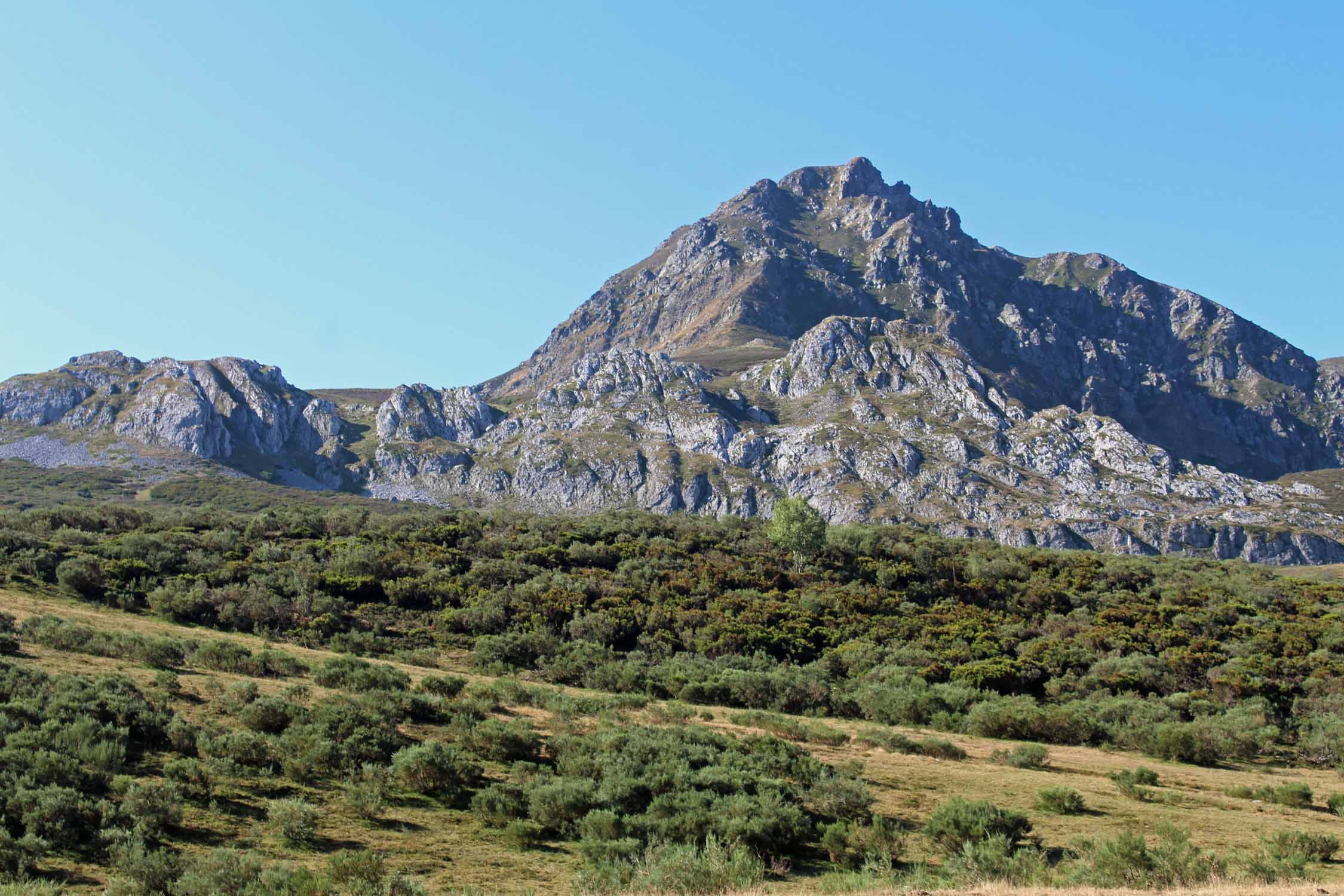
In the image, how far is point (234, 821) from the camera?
14.4 metres

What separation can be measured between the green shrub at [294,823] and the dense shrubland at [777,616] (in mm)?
10692

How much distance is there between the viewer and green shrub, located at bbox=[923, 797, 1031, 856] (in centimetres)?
1552

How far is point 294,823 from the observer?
13.8 metres

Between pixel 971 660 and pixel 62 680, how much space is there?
108 ft

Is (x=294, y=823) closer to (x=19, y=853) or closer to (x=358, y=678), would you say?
(x=19, y=853)

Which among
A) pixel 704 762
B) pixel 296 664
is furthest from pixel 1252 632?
pixel 296 664

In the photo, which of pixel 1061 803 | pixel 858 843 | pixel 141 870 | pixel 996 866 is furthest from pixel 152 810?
pixel 1061 803

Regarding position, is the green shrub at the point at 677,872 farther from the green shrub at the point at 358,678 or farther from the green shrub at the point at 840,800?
the green shrub at the point at 358,678

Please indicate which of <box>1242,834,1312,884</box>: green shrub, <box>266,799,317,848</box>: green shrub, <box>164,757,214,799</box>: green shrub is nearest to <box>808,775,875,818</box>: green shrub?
<box>1242,834,1312,884</box>: green shrub

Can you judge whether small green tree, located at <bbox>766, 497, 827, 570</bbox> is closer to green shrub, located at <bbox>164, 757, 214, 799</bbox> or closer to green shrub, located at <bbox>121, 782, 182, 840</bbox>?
green shrub, located at <bbox>164, 757, 214, 799</bbox>

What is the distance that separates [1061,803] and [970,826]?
3.81m

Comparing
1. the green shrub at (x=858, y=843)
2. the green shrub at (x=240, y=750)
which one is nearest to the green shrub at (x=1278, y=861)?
the green shrub at (x=858, y=843)

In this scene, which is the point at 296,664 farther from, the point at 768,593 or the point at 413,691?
the point at 768,593

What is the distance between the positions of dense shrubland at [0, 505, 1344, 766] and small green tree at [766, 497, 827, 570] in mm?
577
